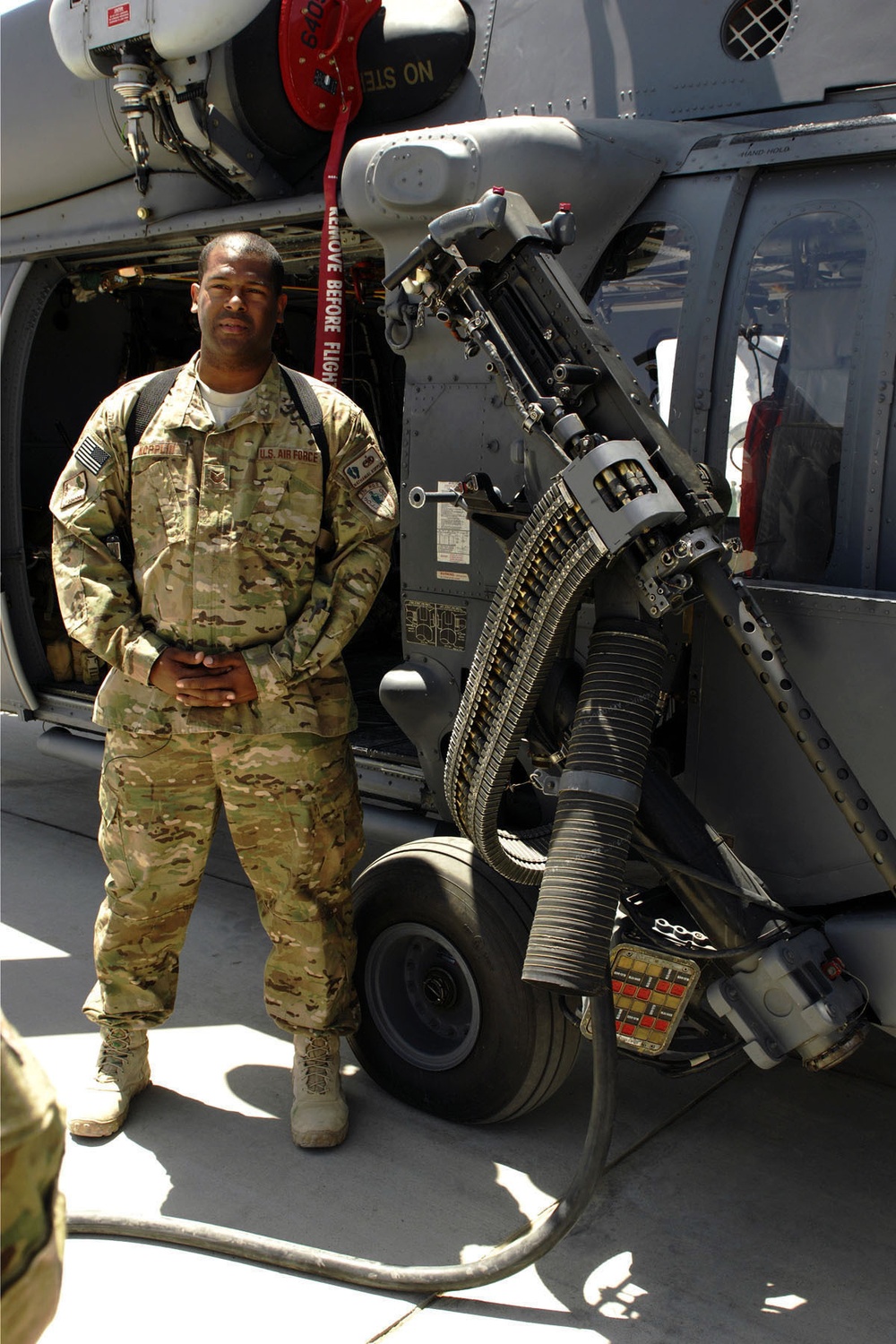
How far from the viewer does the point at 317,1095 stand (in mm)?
3277

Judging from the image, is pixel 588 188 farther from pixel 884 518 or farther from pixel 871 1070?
pixel 871 1070

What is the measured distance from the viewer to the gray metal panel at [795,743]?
2637mm

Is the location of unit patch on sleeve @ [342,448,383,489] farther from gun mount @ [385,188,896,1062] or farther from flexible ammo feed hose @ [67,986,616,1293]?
flexible ammo feed hose @ [67,986,616,1293]

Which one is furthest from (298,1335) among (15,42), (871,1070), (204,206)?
(15,42)

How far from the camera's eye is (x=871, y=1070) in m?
3.71

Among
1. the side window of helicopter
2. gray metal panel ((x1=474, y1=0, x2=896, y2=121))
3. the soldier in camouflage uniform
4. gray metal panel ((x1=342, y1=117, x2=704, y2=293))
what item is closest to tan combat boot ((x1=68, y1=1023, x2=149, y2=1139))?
the soldier in camouflage uniform

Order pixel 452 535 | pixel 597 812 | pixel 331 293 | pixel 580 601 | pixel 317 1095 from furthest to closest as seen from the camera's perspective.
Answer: pixel 331 293 → pixel 452 535 → pixel 317 1095 → pixel 580 601 → pixel 597 812

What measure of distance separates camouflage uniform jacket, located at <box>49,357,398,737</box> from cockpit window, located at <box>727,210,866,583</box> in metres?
0.93

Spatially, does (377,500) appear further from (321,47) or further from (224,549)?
(321,47)

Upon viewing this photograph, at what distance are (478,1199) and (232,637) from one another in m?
1.50

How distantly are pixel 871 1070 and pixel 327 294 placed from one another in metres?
2.87

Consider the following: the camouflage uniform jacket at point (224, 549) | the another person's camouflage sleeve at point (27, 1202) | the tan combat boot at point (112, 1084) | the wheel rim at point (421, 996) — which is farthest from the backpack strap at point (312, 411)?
the another person's camouflage sleeve at point (27, 1202)

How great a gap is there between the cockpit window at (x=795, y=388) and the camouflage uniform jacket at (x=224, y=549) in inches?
36.5

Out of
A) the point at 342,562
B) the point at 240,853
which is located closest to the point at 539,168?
the point at 342,562
